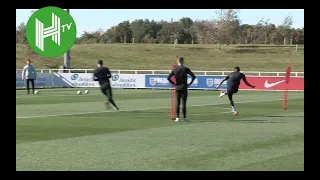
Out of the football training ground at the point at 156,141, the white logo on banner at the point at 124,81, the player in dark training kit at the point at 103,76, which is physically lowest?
the football training ground at the point at 156,141

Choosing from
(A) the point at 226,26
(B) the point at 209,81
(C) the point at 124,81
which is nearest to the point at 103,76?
(B) the point at 209,81

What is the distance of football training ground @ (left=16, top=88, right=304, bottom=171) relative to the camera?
1093 cm

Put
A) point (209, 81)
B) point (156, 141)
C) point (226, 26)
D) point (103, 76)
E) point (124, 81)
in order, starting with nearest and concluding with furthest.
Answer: point (156, 141) → point (103, 76) → point (209, 81) → point (124, 81) → point (226, 26)

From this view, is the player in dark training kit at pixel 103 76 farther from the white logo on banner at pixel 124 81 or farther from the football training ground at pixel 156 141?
the white logo on banner at pixel 124 81

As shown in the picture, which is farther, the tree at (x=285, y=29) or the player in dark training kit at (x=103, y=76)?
the tree at (x=285, y=29)

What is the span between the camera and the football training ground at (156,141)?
1093cm

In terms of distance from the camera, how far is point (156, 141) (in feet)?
46.3

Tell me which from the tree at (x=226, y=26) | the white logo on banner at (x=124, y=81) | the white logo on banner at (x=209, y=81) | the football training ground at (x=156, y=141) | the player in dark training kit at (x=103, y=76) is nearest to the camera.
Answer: the football training ground at (x=156, y=141)

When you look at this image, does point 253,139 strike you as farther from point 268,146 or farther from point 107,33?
point 107,33

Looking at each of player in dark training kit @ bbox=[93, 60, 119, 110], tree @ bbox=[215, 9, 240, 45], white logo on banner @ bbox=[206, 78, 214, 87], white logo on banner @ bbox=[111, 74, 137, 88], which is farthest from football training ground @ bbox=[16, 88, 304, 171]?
tree @ bbox=[215, 9, 240, 45]

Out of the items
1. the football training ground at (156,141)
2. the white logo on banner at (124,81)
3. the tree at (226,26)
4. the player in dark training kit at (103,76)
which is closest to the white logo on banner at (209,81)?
the white logo on banner at (124,81)

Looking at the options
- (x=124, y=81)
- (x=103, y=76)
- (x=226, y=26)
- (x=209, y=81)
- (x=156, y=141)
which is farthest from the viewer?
(x=226, y=26)

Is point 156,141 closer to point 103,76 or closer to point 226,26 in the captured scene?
point 103,76

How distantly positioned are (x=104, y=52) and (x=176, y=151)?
81671 millimetres
